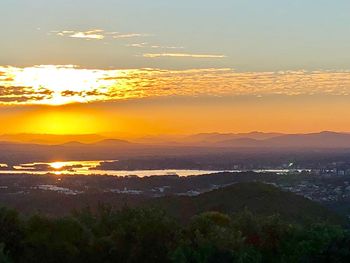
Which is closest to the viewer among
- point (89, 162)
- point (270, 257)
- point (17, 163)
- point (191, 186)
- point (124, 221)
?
point (270, 257)

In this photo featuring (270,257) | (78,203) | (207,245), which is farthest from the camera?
(78,203)

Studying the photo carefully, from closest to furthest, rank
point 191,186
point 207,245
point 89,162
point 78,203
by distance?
point 207,245 < point 78,203 < point 191,186 < point 89,162

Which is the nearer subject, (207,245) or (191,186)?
(207,245)

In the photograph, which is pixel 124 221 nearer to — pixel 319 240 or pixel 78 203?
pixel 319 240

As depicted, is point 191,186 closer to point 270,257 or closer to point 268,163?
point 268,163

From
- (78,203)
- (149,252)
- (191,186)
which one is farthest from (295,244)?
(191,186)

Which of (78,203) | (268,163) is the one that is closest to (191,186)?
(78,203)
